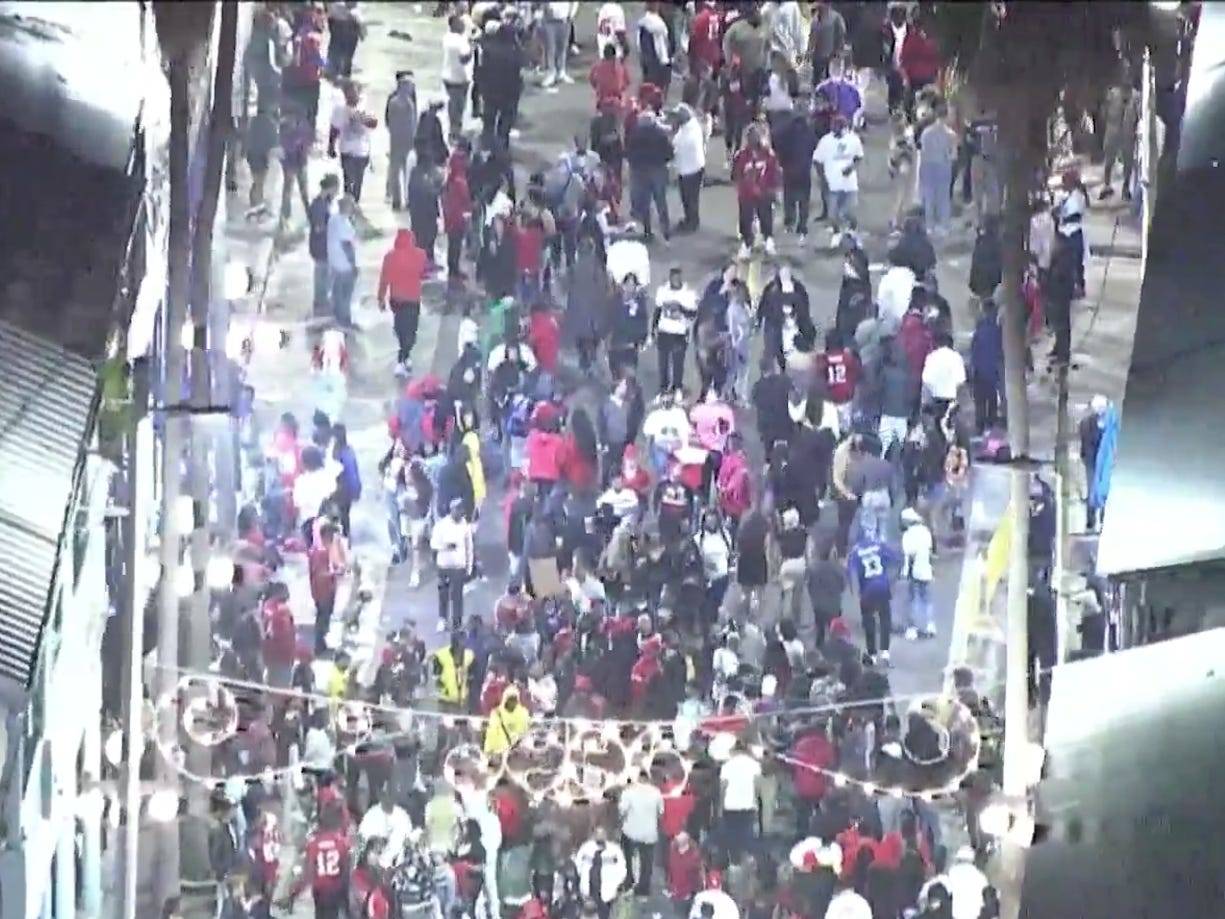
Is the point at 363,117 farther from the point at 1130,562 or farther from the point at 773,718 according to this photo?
the point at 1130,562

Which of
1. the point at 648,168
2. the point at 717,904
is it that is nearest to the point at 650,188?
the point at 648,168

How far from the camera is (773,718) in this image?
5918 millimetres

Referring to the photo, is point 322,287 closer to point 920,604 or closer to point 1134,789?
point 920,604

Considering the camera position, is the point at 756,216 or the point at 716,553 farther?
the point at 756,216

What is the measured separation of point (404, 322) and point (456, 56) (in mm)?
884

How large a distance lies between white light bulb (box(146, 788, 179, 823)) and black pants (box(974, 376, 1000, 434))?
2826 millimetres

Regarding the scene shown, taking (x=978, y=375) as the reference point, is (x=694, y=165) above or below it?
above

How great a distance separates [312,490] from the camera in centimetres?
590

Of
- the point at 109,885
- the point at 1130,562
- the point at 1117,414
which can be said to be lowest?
the point at 109,885

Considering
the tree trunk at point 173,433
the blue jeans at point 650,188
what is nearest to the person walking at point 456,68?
the blue jeans at point 650,188

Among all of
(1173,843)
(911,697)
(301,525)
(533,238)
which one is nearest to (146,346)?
(301,525)

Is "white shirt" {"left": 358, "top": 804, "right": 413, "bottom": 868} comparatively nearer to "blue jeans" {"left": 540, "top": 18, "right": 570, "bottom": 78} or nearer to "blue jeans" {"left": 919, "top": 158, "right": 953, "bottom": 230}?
"blue jeans" {"left": 540, "top": 18, "right": 570, "bottom": 78}

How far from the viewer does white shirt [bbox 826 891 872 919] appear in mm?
5934

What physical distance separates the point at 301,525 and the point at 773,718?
1.63 m
